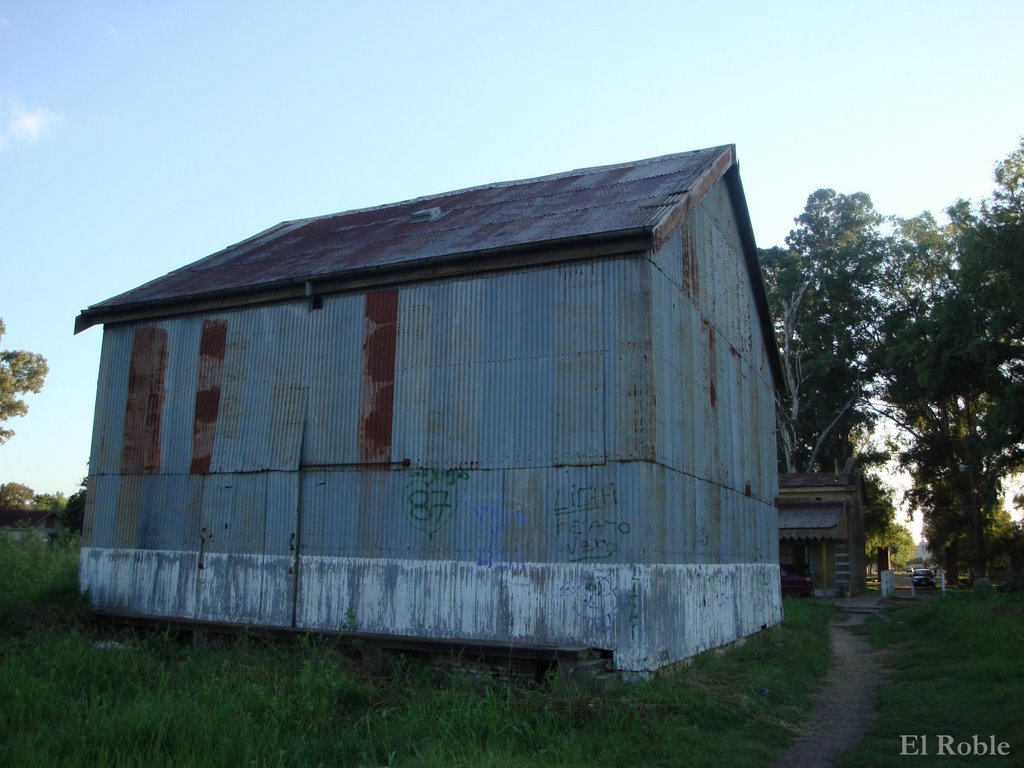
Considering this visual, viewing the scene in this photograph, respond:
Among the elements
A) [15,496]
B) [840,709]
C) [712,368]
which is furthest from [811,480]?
[15,496]

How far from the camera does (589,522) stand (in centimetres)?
1179

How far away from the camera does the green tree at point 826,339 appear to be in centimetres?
4678

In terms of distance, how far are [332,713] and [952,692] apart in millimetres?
8869

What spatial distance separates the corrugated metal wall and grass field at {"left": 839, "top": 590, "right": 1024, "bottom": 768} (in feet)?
9.83

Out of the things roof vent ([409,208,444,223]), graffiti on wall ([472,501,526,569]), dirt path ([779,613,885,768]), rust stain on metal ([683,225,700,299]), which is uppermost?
roof vent ([409,208,444,223])

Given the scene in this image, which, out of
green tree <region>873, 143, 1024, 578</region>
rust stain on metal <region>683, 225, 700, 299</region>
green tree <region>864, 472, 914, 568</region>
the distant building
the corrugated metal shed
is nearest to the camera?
the corrugated metal shed

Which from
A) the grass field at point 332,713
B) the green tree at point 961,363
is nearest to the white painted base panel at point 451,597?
the grass field at point 332,713

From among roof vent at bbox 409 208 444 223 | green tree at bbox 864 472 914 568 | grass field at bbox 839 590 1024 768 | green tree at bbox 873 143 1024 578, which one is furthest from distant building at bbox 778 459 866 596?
roof vent at bbox 409 208 444 223

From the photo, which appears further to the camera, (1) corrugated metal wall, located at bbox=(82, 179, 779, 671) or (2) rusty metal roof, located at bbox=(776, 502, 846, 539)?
(2) rusty metal roof, located at bbox=(776, 502, 846, 539)

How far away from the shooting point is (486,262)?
13.4m

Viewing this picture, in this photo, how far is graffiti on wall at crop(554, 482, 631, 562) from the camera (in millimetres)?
11602

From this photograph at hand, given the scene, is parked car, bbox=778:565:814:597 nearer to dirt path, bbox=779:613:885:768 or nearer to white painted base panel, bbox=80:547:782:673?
dirt path, bbox=779:613:885:768

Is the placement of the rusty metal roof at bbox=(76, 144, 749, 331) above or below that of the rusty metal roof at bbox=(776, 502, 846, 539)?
above

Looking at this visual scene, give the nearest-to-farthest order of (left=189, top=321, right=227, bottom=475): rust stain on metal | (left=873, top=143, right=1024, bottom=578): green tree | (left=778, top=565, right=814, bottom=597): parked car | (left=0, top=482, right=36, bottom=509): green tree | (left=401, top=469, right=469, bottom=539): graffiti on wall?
(left=401, top=469, right=469, bottom=539): graffiti on wall < (left=189, top=321, right=227, bottom=475): rust stain on metal < (left=873, top=143, right=1024, bottom=578): green tree < (left=778, top=565, right=814, bottom=597): parked car < (left=0, top=482, right=36, bottom=509): green tree
